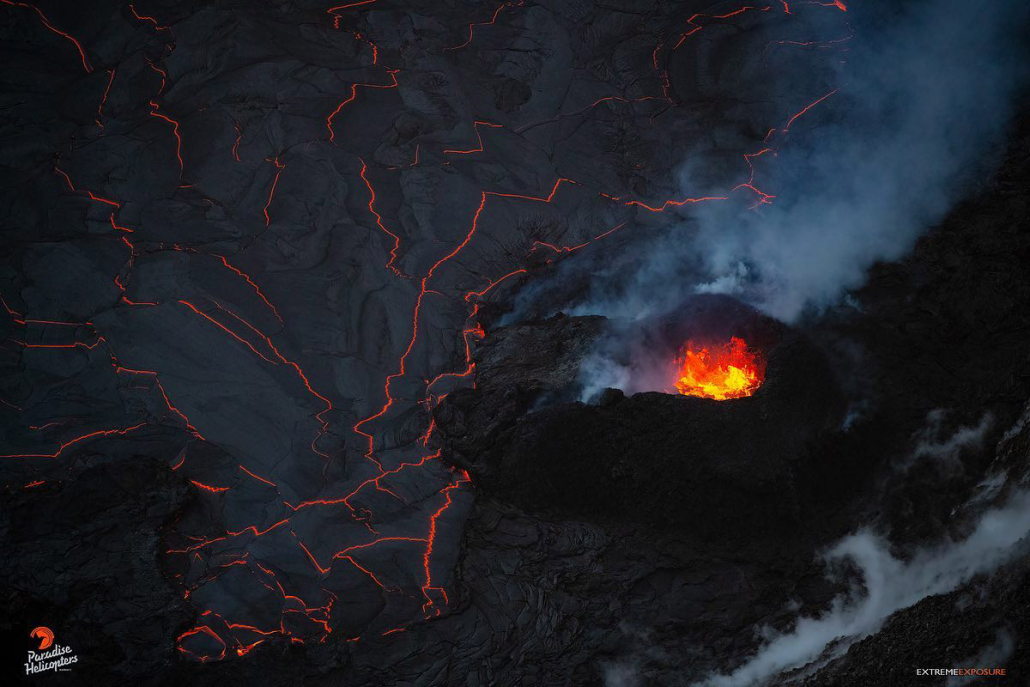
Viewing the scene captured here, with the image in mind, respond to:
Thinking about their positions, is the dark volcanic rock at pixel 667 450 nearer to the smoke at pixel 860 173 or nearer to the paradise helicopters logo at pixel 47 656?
the smoke at pixel 860 173

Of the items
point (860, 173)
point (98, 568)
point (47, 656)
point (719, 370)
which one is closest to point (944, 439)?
point (719, 370)

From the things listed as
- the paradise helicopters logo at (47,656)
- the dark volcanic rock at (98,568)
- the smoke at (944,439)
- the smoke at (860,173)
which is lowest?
the paradise helicopters logo at (47,656)

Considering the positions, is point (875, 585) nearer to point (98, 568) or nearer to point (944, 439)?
point (944, 439)

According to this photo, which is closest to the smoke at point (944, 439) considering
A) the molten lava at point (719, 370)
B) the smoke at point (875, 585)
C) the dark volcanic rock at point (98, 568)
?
the smoke at point (875, 585)

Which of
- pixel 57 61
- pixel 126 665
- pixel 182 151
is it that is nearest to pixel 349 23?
pixel 182 151

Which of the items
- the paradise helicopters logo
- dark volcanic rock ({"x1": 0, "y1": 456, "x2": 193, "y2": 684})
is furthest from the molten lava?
the paradise helicopters logo

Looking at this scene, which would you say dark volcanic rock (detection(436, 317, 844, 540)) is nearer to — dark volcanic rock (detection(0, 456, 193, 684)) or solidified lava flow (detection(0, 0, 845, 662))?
solidified lava flow (detection(0, 0, 845, 662))

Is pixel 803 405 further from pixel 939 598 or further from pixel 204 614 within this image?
pixel 204 614
